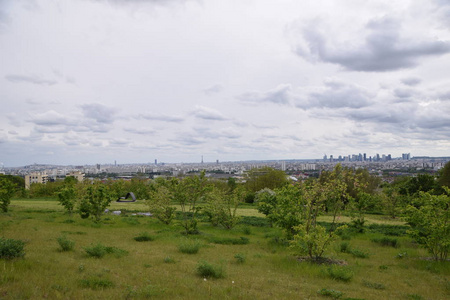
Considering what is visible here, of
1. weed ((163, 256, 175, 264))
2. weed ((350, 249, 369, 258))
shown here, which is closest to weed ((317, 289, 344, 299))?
weed ((163, 256, 175, 264))

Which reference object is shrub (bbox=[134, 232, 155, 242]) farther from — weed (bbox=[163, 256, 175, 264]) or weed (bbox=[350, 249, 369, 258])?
weed (bbox=[350, 249, 369, 258])

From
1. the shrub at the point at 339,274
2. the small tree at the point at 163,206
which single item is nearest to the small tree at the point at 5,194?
the small tree at the point at 163,206

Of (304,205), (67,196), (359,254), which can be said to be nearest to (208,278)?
(304,205)

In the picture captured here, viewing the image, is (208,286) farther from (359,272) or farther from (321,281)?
(359,272)

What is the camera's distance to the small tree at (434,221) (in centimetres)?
1025

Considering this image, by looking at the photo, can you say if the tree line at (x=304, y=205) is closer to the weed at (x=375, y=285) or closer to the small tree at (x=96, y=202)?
the small tree at (x=96, y=202)

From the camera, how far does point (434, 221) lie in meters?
10.5

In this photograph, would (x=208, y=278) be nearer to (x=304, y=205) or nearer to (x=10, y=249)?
(x=10, y=249)

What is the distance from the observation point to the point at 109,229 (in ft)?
54.1

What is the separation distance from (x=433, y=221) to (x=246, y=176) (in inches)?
2188

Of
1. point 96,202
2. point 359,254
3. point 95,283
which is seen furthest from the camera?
point 96,202

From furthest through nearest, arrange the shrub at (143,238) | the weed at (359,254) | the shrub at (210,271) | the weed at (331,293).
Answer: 1. the shrub at (143,238)
2. the weed at (359,254)
3. the shrub at (210,271)
4. the weed at (331,293)

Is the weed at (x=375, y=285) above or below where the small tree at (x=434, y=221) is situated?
below

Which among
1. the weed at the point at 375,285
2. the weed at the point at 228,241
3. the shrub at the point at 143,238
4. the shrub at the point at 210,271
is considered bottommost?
the weed at the point at 228,241
